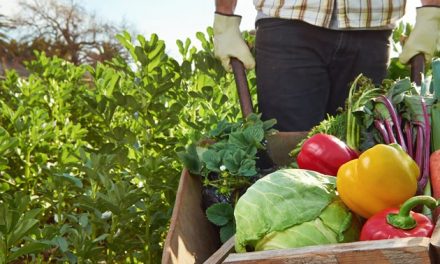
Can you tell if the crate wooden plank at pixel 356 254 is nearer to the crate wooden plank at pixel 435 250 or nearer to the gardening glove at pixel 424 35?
the crate wooden plank at pixel 435 250

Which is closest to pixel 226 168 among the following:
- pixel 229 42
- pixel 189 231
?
pixel 189 231

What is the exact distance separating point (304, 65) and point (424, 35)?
1.90 ft

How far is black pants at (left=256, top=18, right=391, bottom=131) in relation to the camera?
2797 millimetres

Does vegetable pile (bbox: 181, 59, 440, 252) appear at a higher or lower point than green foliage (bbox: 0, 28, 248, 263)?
higher

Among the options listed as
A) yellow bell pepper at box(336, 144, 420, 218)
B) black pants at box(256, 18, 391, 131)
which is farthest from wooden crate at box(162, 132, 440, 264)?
black pants at box(256, 18, 391, 131)

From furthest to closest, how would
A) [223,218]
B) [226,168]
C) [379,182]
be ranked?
[226,168] → [223,218] → [379,182]

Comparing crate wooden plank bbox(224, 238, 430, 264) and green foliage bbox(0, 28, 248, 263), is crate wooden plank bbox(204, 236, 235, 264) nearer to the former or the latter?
crate wooden plank bbox(224, 238, 430, 264)

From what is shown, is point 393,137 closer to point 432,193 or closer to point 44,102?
point 432,193

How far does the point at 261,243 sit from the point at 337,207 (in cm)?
19

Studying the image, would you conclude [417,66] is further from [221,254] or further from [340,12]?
[221,254]

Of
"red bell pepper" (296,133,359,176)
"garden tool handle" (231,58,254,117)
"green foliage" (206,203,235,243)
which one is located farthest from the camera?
"garden tool handle" (231,58,254,117)

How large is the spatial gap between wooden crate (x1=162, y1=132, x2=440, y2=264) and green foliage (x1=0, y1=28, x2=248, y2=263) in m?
0.47

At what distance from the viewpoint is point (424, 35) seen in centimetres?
296

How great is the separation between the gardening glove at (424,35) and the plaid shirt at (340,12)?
194 millimetres
